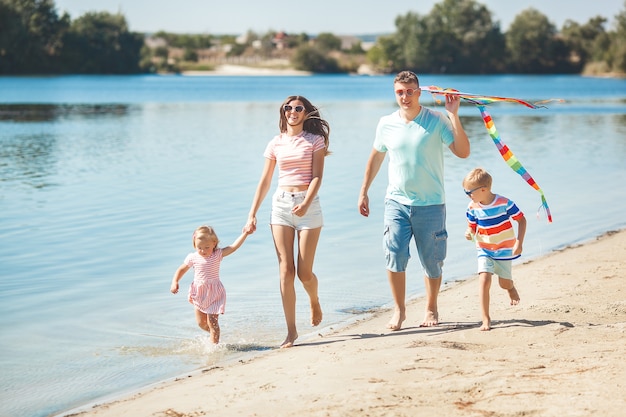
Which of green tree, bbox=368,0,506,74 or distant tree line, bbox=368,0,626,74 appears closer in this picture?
distant tree line, bbox=368,0,626,74

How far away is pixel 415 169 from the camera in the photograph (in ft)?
20.7

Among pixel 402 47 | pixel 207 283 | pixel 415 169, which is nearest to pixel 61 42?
pixel 402 47

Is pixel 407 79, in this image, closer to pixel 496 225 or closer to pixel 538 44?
pixel 496 225

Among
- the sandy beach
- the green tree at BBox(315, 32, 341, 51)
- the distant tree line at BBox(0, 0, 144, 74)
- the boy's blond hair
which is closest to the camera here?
the sandy beach

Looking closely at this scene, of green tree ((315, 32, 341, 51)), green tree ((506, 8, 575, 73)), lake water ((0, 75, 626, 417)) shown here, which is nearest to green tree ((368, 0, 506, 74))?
green tree ((506, 8, 575, 73))

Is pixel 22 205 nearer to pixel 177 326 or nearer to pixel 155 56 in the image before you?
pixel 177 326

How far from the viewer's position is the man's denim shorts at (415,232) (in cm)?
638

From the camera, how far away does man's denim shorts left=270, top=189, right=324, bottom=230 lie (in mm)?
6277

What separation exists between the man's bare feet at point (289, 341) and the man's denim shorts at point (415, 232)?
85cm

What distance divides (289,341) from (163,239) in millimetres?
5034

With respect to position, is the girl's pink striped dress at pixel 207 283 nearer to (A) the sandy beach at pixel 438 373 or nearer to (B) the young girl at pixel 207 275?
(B) the young girl at pixel 207 275

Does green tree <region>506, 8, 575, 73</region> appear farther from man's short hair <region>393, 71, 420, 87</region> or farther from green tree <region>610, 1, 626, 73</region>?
man's short hair <region>393, 71, 420, 87</region>

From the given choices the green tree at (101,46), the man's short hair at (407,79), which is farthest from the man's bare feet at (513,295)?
the green tree at (101,46)

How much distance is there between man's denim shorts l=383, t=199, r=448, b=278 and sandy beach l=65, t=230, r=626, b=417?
1.70ft
